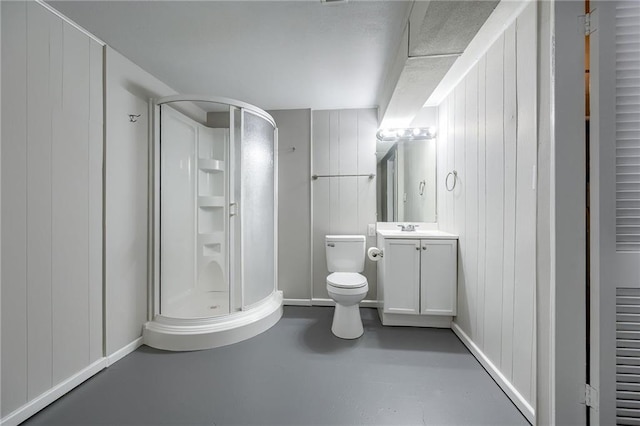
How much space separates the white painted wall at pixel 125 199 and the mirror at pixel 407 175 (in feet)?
7.54

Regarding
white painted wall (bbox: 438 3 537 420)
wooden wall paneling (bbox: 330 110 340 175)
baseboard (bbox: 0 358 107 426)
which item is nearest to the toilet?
white painted wall (bbox: 438 3 537 420)

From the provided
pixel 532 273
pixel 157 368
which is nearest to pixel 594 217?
pixel 532 273

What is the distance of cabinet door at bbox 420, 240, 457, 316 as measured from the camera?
2.04 metres

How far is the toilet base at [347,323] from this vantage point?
6.40ft

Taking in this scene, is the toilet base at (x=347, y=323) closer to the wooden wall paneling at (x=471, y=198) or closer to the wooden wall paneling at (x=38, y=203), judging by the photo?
the wooden wall paneling at (x=471, y=198)

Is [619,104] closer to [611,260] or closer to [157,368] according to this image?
[611,260]

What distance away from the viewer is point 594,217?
0.95 metres

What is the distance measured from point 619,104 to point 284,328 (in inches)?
99.1

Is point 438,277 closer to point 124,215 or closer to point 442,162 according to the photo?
point 442,162

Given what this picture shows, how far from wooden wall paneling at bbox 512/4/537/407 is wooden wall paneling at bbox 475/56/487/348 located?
1.09 feet

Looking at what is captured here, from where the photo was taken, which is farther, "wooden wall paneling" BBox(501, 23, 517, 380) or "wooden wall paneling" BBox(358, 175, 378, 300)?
"wooden wall paneling" BBox(358, 175, 378, 300)

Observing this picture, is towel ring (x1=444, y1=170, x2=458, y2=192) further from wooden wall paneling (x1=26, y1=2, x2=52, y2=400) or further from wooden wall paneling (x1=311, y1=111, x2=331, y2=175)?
wooden wall paneling (x1=26, y1=2, x2=52, y2=400)

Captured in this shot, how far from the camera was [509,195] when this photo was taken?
1.34m

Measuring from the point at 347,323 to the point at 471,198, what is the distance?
145 centimetres
